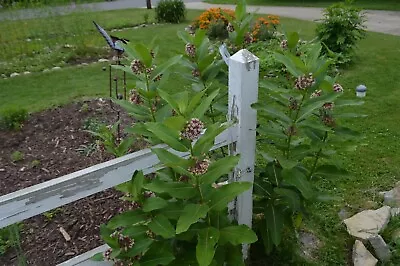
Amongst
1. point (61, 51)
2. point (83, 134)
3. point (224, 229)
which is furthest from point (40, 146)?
point (61, 51)

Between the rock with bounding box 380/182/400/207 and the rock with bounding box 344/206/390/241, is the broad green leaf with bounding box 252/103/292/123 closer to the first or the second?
the rock with bounding box 344/206/390/241

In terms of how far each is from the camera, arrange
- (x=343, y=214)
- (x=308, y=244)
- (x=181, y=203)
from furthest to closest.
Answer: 1. (x=343, y=214)
2. (x=308, y=244)
3. (x=181, y=203)

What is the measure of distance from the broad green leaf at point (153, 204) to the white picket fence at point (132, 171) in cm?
15

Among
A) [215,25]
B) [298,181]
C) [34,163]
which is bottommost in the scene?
[34,163]

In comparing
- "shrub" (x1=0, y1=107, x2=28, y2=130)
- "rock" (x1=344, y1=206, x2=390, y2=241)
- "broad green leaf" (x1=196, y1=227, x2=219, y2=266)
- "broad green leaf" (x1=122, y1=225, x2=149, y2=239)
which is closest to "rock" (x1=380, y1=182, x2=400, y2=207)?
"rock" (x1=344, y1=206, x2=390, y2=241)

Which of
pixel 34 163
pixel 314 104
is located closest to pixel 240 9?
pixel 314 104

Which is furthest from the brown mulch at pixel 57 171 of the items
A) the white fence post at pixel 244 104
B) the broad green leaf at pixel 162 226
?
the white fence post at pixel 244 104

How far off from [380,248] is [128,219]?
1.84 m

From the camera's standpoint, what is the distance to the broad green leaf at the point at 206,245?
1811mm

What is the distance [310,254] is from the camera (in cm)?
294

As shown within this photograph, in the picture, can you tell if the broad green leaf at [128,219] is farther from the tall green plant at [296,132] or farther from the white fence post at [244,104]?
the tall green plant at [296,132]

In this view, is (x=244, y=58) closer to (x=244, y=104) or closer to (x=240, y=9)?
(x=244, y=104)

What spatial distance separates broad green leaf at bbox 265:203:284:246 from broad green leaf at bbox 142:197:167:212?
827mm

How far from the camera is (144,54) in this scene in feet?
6.57
